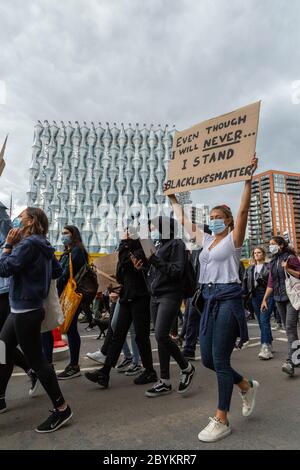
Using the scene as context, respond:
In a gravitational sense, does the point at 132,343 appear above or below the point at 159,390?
above

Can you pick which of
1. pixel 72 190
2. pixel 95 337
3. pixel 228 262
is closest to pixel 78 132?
pixel 72 190

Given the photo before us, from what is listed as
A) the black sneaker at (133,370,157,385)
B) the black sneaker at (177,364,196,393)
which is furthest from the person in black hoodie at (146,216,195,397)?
the black sneaker at (133,370,157,385)

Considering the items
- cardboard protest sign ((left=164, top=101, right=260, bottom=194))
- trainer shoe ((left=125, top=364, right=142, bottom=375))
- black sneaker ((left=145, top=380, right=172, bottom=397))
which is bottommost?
trainer shoe ((left=125, top=364, right=142, bottom=375))

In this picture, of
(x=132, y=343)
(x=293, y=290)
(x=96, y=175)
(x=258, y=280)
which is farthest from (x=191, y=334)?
(x=96, y=175)

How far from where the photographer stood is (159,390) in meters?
3.30

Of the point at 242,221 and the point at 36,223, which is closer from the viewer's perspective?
the point at 242,221

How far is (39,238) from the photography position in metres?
2.71

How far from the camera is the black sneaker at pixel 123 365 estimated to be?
14.6 feet

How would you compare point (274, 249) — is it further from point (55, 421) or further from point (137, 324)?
point (55, 421)

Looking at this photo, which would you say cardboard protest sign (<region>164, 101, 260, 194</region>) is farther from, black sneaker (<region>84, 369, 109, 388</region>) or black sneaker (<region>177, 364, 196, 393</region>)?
black sneaker (<region>84, 369, 109, 388</region>)

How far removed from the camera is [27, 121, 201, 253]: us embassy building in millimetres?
59031

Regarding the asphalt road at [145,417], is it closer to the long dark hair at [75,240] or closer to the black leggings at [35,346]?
the black leggings at [35,346]

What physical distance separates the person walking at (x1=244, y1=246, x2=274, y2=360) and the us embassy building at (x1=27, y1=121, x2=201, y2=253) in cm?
5145

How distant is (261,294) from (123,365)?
260cm
